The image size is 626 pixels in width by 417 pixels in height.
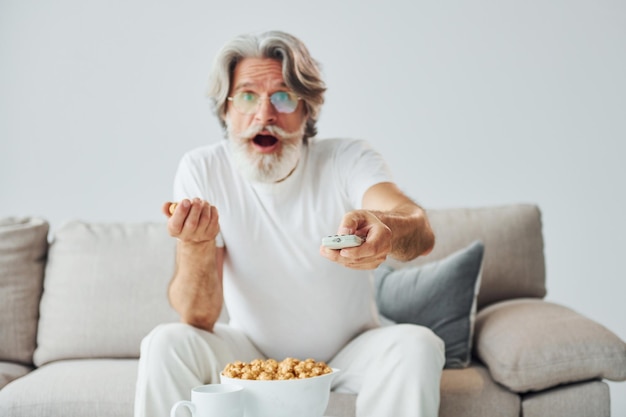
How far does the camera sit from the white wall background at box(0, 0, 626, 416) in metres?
3.38

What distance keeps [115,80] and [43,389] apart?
1.72 m

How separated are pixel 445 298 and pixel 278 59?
2.80ft

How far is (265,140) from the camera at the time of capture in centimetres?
203

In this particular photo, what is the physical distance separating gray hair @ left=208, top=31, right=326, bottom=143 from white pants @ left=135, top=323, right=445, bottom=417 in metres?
0.65

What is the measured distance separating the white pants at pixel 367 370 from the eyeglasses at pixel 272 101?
23.3 inches

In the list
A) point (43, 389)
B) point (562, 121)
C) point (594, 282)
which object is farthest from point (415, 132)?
point (43, 389)

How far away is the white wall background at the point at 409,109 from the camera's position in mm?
3383

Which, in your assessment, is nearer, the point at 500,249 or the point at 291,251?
the point at 291,251

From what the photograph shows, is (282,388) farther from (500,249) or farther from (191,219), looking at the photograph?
(500,249)

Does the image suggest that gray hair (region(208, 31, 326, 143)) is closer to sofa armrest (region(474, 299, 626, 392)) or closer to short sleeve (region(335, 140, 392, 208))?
short sleeve (region(335, 140, 392, 208))

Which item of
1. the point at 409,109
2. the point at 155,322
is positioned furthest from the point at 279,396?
the point at 409,109

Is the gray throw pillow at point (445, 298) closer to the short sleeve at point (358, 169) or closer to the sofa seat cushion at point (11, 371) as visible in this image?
the short sleeve at point (358, 169)

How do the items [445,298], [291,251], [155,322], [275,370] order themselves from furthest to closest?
[155,322], [445,298], [291,251], [275,370]

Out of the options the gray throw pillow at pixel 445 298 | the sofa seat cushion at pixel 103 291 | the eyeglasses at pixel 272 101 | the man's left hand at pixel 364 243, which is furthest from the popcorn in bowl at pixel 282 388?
the sofa seat cushion at pixel 103 291
